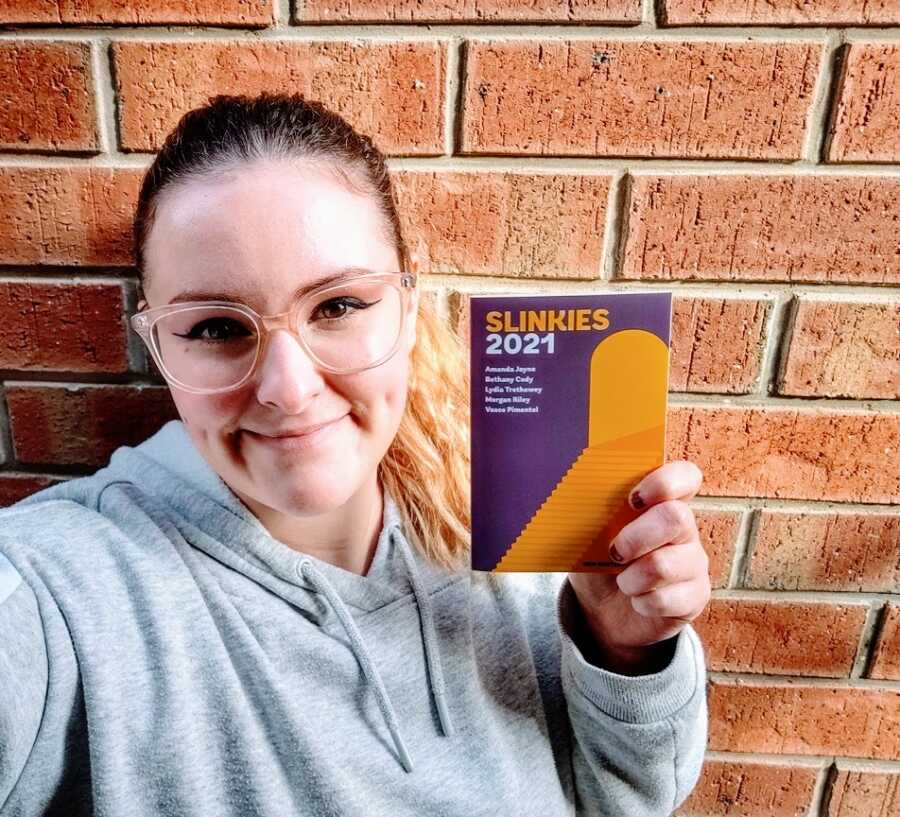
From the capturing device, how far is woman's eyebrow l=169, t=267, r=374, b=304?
20.8 inches

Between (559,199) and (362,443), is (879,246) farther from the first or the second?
(362,443)

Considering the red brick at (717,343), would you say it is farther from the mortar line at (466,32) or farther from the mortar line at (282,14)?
the mortar line at (282,14)

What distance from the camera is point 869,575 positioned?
76 centimetres

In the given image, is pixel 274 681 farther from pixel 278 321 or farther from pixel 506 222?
pixel 506 222

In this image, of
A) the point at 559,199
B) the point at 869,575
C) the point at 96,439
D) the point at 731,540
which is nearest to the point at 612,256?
the point at 559,199

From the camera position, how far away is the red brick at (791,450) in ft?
2.36

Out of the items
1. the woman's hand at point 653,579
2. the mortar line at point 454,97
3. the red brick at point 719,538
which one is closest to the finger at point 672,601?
the woman's hand at point 653,579

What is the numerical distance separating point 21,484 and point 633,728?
2.57 feet

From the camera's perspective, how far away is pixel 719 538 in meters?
0.76

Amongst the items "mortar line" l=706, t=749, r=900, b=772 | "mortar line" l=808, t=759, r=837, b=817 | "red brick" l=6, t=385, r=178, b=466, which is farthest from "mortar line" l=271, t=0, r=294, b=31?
"mortar line" l=808, t=759, r=837, b=817

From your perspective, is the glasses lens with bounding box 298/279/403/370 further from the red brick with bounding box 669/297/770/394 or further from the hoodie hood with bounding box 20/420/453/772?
the red brick with bounding box 669/297/770/394

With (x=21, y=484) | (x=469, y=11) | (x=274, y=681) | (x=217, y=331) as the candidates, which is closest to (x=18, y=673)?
(x=274, y=681)

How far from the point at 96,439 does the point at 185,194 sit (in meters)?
0.39

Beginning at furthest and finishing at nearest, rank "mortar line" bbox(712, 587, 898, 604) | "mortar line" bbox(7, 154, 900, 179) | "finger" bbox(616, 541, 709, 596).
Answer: "mortar line" bbox(712, 587, 898, 604) → "mortar line" bbox(7, 154, 900, 179) → "finger" bbox(616, 541, 709, 596)
